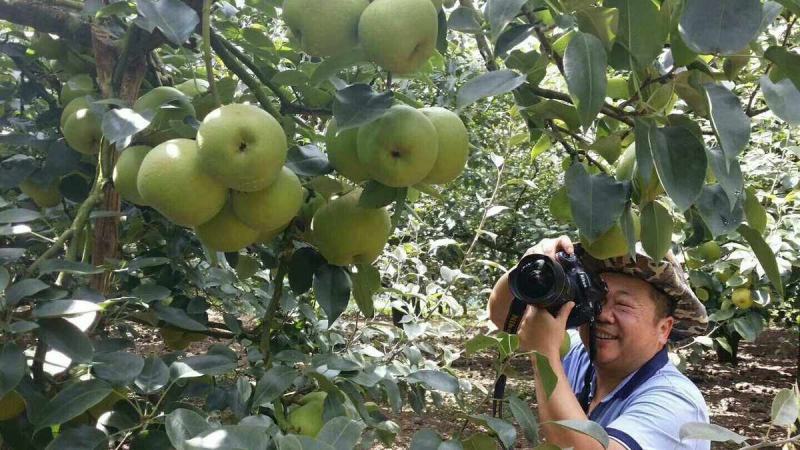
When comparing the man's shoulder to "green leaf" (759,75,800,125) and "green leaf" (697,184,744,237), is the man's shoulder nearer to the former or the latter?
"green leaf" (697,184,744,237)

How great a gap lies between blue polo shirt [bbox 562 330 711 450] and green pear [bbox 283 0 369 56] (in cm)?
109

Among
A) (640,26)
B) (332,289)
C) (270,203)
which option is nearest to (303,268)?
(332,289)

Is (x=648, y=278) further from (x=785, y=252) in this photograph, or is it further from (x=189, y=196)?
(x=785, y=252)

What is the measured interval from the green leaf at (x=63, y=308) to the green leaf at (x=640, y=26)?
73 centimetres

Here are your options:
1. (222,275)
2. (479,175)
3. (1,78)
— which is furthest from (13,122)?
(479,175)

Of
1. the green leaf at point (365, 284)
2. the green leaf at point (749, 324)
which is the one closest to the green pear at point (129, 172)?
the green leaf at point (365, 284)

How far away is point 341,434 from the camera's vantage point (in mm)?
822

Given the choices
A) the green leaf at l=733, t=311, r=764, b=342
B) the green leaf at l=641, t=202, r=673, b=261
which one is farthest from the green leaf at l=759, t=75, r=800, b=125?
the green leaf at l=733, t=311, r=764, b=342

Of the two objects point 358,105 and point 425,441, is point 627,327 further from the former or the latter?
point 358,105

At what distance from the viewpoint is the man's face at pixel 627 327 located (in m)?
1.99

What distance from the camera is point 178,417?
2.70 ft

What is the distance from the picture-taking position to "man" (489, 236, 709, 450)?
5.49 ft

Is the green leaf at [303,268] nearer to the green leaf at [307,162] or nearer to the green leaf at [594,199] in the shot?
the green leaf at [307,162]

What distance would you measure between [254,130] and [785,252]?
324cm
